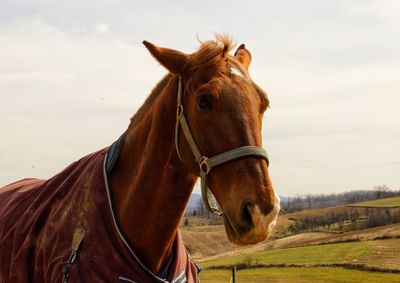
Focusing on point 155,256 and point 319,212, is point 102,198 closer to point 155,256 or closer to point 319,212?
point 155,256

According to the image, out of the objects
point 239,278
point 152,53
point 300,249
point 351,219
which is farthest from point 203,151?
point 351,219

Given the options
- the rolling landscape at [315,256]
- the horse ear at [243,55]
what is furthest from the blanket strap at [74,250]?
the rolling landscape at [315,256]

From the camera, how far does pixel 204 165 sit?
12.3 ft

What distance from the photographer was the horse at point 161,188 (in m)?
3.55

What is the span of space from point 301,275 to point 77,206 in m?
47.0

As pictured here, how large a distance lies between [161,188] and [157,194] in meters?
0.07

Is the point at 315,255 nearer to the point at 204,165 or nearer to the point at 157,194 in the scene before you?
the point at 157,194

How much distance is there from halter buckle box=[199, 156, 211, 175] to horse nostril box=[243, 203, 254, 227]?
1.59ft

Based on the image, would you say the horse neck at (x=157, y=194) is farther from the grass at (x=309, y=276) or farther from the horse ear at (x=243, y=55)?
the grass at (x=309, y=276)

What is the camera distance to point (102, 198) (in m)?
4.48

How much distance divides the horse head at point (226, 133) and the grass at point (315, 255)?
5476cm

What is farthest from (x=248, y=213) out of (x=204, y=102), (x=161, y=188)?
(x=161, y=188)

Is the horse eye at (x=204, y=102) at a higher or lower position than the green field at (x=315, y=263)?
higher

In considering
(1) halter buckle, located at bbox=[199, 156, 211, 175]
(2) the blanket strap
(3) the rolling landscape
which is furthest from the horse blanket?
(3) the rolling landscape
